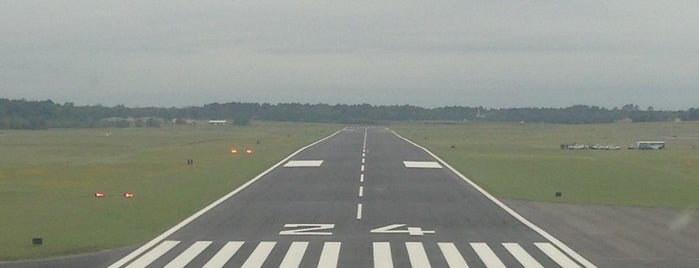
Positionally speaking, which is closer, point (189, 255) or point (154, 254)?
point (189, 255)

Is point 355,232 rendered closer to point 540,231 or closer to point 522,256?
point 540,231

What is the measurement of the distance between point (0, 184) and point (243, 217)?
1768 centimetres

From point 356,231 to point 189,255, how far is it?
5.67 m

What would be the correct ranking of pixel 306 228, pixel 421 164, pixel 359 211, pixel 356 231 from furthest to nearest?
pixel 421 164 < pixel 359 211 < pixel 306 228 < pixel 356 231

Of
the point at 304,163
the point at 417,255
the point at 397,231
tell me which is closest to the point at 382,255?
the point at 417,255

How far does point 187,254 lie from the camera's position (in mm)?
21562

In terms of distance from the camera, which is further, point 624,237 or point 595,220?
point 595,220

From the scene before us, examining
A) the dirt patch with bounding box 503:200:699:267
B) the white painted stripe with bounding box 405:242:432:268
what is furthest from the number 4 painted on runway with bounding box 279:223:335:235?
the dirt patch with bounding box 503:200:699:267

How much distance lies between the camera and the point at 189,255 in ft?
70.2

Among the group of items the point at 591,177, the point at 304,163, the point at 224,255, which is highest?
the point at 224,255

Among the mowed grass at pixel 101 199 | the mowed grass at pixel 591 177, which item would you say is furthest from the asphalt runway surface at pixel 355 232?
the mowed grass at pixel 591 177

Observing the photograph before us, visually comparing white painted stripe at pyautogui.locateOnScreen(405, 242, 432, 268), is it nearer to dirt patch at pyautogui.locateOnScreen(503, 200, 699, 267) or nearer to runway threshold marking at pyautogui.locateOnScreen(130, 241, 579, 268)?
runway threshold marking at pyautogui.locateOnScreen(130, 241, 579, 268)

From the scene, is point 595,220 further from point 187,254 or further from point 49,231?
point 49,231

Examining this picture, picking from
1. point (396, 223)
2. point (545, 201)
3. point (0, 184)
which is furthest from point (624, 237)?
point (0, 184)
